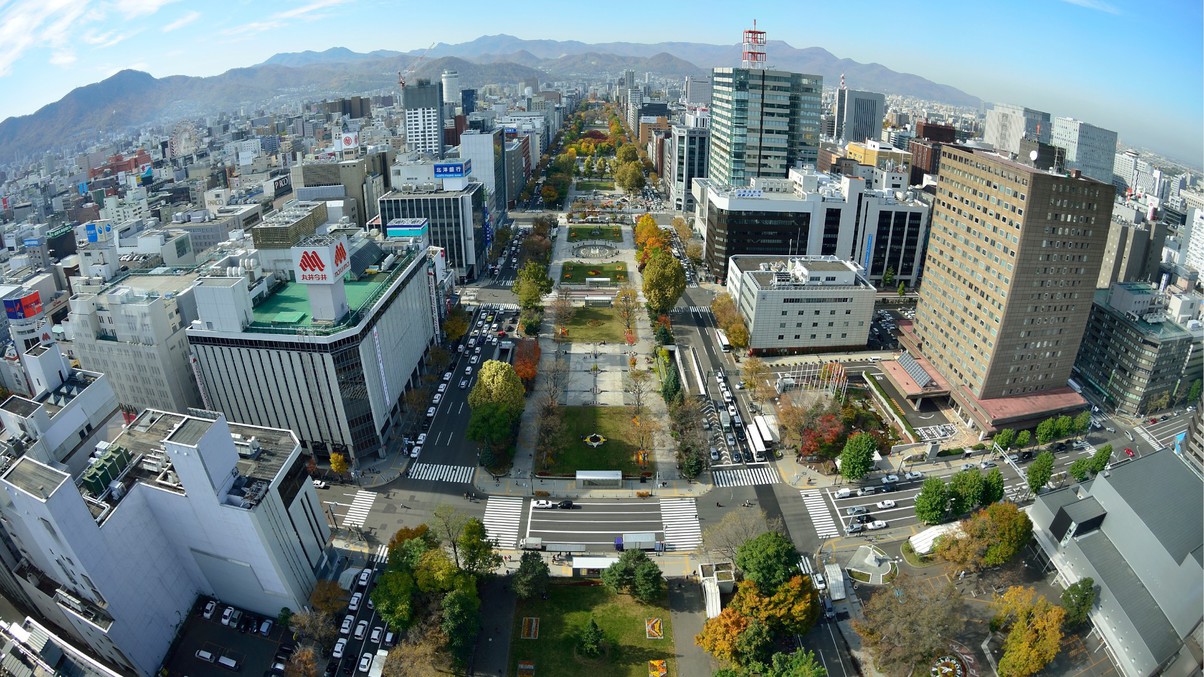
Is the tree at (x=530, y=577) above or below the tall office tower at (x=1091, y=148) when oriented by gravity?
below

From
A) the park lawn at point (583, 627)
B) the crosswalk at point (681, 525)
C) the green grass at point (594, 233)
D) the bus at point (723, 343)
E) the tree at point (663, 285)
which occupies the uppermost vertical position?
the tree at point (663, 285)

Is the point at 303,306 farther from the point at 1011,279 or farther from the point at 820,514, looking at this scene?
the point at 1011,279

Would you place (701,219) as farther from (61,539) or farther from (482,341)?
(61,539)

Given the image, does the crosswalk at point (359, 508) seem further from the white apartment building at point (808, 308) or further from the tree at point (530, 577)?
the white apartment building at point (808, 308)

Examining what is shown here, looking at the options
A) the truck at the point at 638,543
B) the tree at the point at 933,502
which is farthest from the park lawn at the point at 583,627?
the tree at the point at 933,502

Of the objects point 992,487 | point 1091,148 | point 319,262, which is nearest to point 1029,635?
point 992,487

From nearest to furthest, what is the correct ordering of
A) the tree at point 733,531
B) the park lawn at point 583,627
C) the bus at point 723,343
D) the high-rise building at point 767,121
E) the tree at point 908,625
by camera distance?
the tree at point 908,625
the park lawn at point 583,627
the tree at point 733,531
the bus at point 723,343
the high-rise building at point 767,121

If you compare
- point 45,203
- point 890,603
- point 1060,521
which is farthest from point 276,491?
point 45,203

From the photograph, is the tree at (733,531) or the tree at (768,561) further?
the tree at (733,531)
